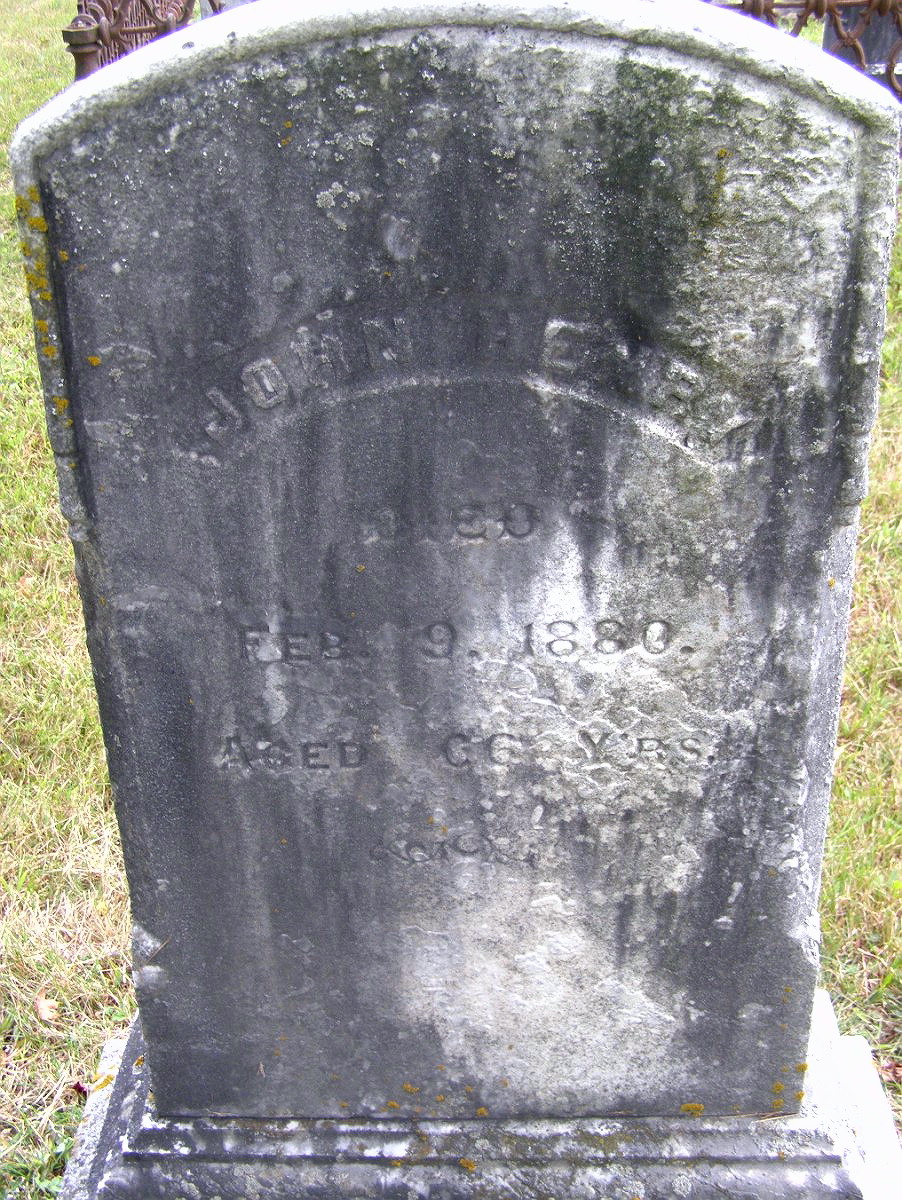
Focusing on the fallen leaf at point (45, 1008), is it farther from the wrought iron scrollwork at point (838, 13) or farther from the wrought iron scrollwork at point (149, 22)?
the wrought iron scrollwork at point (838, 13)

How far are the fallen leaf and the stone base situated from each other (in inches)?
23.3

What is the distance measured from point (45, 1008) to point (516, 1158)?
1249mm

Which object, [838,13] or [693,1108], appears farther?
[838,13]

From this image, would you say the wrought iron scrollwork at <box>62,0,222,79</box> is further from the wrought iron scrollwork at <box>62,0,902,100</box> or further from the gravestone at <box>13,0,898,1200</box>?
the gravestone at <box>13,0,898,1200</box>

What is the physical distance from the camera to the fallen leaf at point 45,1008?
8.75 ft

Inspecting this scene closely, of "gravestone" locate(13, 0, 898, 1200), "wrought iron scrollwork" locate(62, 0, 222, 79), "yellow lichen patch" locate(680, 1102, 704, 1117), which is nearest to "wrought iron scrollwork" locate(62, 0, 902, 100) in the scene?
"wrought iron scrollwork" locate(62, 0, 222, 79)

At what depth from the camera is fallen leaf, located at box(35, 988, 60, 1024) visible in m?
2.67

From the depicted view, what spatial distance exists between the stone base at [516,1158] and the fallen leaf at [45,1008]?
59 cm

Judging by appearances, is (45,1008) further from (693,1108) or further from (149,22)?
(149,22)

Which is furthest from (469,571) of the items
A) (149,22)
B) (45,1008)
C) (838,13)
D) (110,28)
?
(149,22)

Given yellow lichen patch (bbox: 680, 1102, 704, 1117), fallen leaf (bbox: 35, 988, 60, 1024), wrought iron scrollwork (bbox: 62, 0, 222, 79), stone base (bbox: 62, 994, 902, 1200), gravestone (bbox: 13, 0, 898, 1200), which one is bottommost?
fallen leaf (bbox: 35, 988, 60, 1024)

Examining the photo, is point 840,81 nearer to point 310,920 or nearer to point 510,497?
point 510,497

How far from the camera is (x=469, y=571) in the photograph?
163cm

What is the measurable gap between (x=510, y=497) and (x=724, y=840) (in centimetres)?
69
